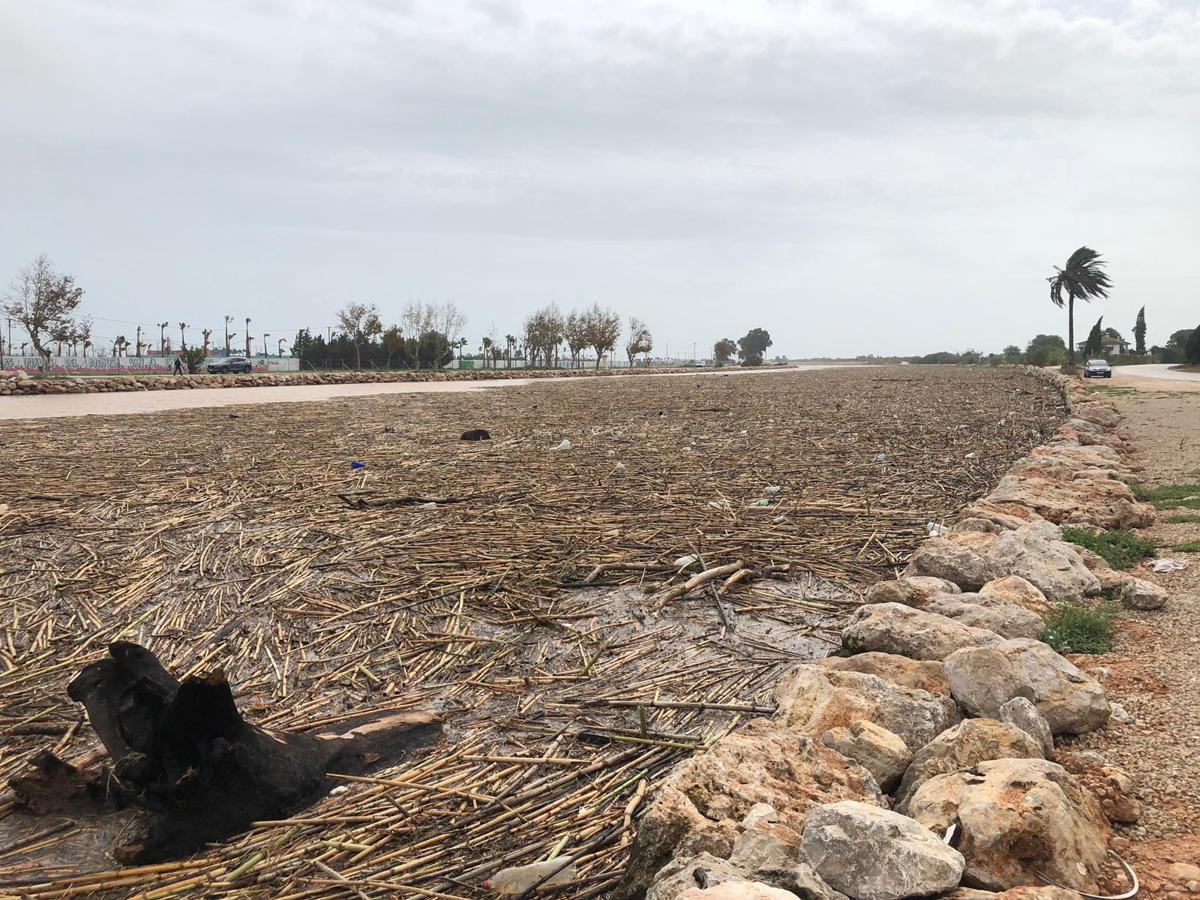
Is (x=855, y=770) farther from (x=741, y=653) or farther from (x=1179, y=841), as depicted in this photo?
(x=741, y=653)

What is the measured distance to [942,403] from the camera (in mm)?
19922

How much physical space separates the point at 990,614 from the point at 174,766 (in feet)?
10.6

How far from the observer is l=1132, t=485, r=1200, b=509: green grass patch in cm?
671

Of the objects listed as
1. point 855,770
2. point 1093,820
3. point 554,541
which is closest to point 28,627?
point 554,541

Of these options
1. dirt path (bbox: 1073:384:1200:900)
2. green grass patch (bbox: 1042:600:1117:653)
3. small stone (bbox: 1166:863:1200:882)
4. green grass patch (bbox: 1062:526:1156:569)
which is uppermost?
green grass patch (bbox: 1062:526:1156:569)

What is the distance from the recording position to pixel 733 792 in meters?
2.12

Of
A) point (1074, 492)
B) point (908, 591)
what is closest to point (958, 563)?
point (908, 591)

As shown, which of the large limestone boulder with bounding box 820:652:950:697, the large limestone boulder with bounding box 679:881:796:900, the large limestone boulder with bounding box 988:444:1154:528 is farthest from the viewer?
the large limestone boulder with bounding box 988:444:1154:528

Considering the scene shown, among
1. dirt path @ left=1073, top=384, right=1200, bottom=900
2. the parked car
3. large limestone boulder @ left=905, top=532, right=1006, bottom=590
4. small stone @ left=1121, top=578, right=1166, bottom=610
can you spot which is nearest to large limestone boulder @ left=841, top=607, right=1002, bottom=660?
dirt path @ left=1073, top=384, right=1200, bottom=900

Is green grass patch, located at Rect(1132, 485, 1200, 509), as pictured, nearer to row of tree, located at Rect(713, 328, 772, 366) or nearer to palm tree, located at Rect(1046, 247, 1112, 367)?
palm tree, located at Rect(1046, 247, 1112, 367)

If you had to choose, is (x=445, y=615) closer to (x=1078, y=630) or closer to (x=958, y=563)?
(x=958, y=563)

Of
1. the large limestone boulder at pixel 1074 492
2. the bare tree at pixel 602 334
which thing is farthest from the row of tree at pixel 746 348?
the large limestone boulder at pixel 1074 492

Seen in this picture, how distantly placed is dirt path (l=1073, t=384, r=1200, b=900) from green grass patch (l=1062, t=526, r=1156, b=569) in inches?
5.7

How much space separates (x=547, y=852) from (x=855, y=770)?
35.7 inches
